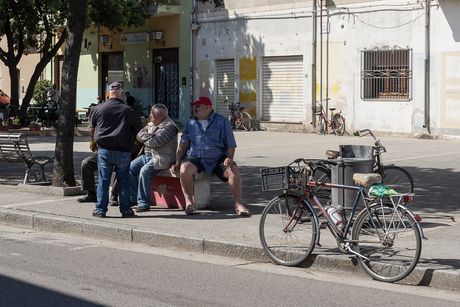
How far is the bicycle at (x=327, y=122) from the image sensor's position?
22562mm

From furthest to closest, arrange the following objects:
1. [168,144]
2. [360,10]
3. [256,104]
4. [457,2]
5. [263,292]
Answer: [256,104] → [360,10] → [457,2] → [168,144] → [263,292]

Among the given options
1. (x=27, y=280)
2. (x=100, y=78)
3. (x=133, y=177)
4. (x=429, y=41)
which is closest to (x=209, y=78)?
(x=100, y=78)

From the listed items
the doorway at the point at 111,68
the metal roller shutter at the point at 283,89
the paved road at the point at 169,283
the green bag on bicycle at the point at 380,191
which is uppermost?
the doorway at the point at 111,68

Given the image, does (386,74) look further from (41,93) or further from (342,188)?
(41,93)

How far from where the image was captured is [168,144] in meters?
8.80

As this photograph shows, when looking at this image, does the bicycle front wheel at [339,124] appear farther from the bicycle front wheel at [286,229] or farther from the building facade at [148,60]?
the bicycle front wheel at [286,229]

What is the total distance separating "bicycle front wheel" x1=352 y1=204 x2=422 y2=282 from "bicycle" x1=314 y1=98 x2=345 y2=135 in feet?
54.9

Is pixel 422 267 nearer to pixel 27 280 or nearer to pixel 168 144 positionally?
pixel 27 280

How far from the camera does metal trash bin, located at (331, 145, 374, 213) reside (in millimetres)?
7125

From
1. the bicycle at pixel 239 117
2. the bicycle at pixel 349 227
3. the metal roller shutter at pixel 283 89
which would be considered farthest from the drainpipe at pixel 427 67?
the bicycle at pixel 349 227

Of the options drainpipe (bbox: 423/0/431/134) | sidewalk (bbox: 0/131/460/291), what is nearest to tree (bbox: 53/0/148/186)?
sidewalk (bbox: 0/131/460/291)

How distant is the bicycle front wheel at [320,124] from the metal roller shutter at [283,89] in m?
0.87

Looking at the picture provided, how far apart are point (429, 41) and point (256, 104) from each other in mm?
7219

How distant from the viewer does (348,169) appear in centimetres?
748
